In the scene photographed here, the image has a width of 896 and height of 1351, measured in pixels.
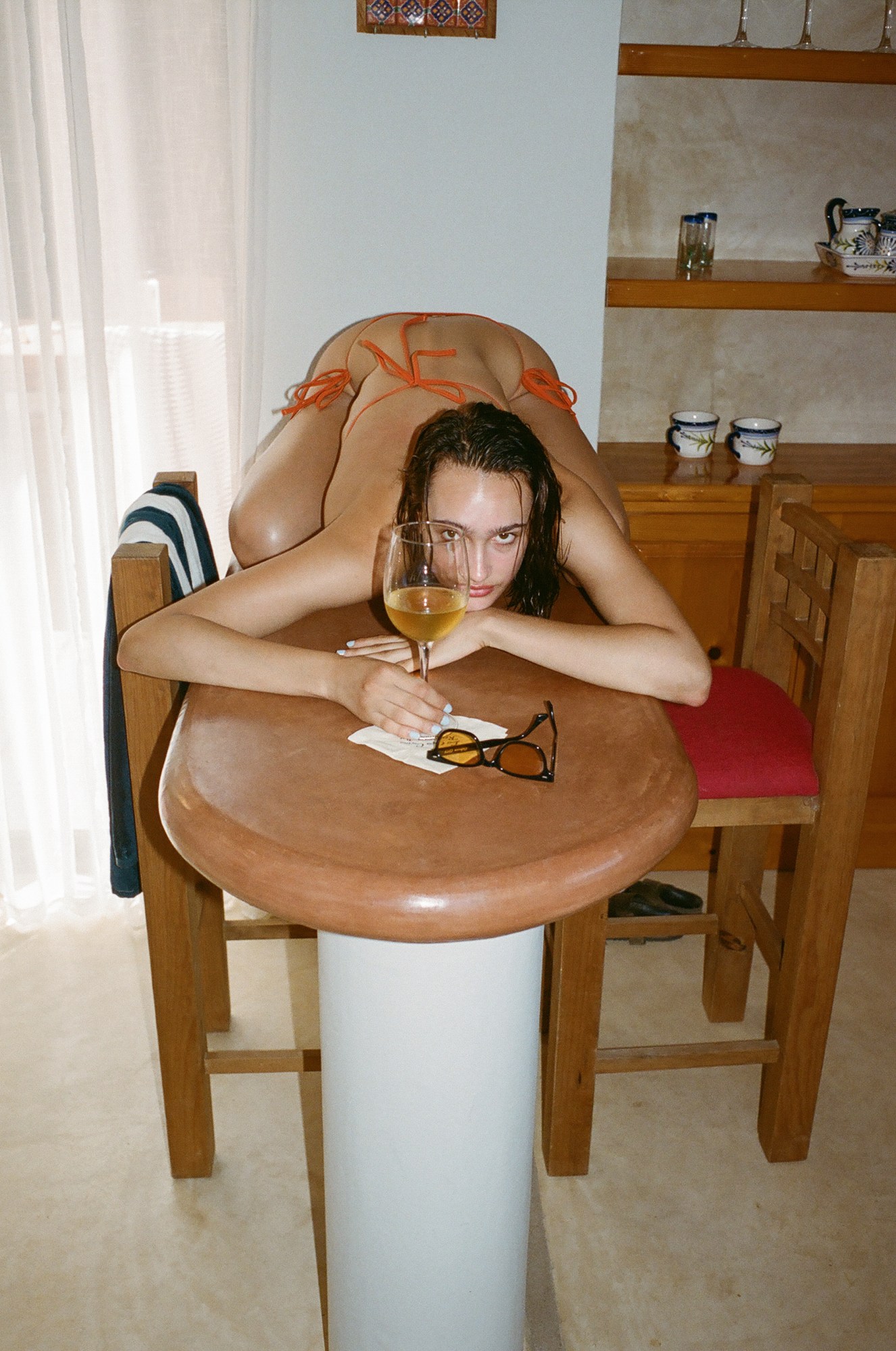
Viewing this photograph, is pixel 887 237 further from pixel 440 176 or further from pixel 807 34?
pixel 440 176

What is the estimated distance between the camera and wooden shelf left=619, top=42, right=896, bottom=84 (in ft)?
7.48

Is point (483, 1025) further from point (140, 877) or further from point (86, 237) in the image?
point (86, 237)

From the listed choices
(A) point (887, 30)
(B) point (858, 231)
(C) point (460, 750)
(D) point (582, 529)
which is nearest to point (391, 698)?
(C) point (460, 750)

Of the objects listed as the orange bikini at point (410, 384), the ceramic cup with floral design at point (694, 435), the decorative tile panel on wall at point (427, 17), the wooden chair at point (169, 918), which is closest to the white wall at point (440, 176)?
the decorative tile panel on wall at point (427, 17)

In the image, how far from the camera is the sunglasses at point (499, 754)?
1.25 meters

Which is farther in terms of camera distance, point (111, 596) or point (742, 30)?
point (742, 30)

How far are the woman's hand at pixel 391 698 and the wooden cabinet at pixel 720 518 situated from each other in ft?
4.44

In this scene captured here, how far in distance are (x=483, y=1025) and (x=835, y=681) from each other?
838 millimetres

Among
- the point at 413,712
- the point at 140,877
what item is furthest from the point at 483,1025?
the point at 140,877

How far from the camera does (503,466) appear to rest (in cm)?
158

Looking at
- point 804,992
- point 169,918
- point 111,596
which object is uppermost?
point 111,596

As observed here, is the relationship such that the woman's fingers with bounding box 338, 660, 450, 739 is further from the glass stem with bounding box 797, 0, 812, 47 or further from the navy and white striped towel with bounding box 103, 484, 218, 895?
the glass stem with bounding box 797, 0, 812, 47

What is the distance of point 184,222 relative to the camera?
7.23 feet

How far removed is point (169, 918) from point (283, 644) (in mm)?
526
